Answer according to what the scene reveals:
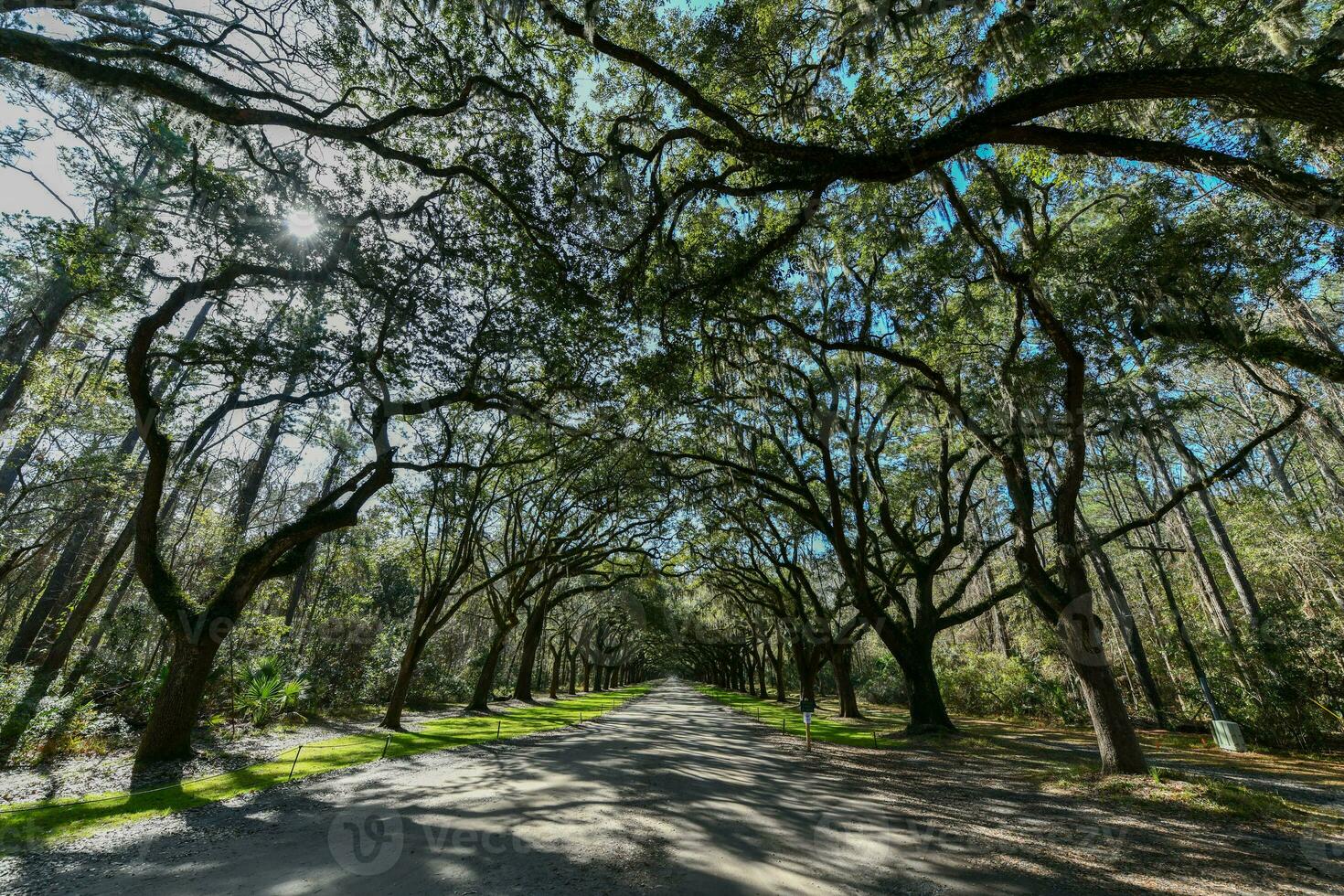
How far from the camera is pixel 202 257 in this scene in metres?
8.57

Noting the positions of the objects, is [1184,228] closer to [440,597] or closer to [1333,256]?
[1333,256]

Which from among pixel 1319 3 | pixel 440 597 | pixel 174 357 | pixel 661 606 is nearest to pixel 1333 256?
pixel 1319 3

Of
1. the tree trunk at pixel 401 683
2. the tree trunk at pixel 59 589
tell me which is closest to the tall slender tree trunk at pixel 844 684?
the tree trunk at pixel 401 683

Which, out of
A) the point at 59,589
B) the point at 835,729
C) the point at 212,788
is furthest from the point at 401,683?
the point at 835,729

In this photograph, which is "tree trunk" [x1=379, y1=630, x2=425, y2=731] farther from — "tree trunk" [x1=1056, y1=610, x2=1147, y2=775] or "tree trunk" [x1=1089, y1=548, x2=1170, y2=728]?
"tree trunk" [x1=1089, y1=548, x2=1170, y2=728]

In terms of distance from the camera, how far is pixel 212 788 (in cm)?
740

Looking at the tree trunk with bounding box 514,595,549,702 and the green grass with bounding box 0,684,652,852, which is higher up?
the tree trunk with bounding box 514,595,549,702

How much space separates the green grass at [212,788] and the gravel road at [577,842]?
0.50m

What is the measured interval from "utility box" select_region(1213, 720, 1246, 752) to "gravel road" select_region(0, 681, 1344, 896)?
8556 mm

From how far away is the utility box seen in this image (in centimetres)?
1154

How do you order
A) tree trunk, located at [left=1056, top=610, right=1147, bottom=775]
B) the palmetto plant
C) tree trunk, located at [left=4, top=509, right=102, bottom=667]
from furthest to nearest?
tree trunk, located at [left=4, top=509, right=102, bottom=667], the palmetto plant, tree trunk, located at [left=1056, top=610, right=1147, bottom=775]

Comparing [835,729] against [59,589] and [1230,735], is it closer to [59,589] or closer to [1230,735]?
[1230,735]

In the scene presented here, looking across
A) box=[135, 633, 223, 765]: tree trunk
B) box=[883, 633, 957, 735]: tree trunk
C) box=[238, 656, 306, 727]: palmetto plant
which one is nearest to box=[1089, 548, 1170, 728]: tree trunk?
box=[883, 633, 957, 735]: tree trunk

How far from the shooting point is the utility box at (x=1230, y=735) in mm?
11539
